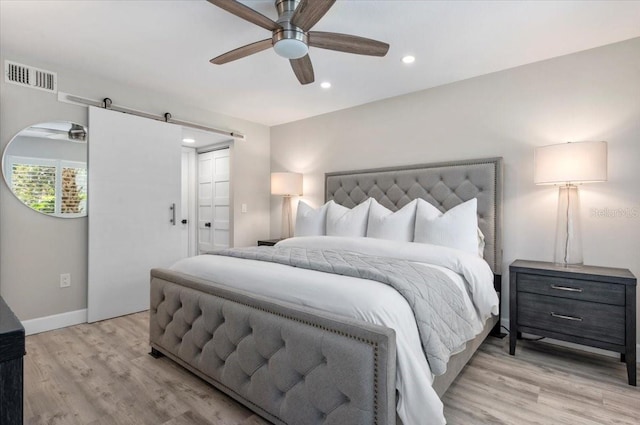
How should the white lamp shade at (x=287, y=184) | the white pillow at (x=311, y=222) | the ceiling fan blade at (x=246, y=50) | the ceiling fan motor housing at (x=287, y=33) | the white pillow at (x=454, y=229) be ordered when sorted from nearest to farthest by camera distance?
1. the ceiling fan motor housing at (x=287, y=33)
2. the ceiling fan blade at (x=246, y=50)
3. the white pillow at (x=454, y=229)
4. the white pillow at (x=311, y=222)
5. the white lamp shade at (x=287, y=184)

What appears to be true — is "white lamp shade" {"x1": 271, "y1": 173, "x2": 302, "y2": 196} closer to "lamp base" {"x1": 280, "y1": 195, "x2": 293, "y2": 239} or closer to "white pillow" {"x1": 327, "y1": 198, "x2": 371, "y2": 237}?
"lamp base" {"x1": 280, "y1": 195, "x2": 293, "y2": 239}

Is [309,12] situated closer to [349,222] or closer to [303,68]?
[303,68]

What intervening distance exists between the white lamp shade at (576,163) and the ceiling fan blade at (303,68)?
75.5 inches

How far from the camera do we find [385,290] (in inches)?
60.8

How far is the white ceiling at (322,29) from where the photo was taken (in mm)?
2170

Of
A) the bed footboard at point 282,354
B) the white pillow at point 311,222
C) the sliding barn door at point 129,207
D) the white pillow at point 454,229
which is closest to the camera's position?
the bed footboard at point 282,354

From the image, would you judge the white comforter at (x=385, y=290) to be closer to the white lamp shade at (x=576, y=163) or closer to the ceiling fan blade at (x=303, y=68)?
the white lamp shade at (x=576, y=163)

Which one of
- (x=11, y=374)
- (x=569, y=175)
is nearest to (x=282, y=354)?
(x=11, y=374)

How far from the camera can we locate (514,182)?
118 inches

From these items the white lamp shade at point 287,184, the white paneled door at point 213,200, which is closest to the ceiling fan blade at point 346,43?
the white lamp shade at point 287,184

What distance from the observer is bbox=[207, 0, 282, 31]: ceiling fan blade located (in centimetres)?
174

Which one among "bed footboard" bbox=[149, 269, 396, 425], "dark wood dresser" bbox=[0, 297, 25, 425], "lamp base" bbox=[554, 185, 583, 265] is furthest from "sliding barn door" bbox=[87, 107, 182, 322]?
"lamp base" bbox=[554, 185, 583, 265]

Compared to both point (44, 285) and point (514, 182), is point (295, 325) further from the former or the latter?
point (44, 285)

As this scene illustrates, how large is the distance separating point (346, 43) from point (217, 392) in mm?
2306
